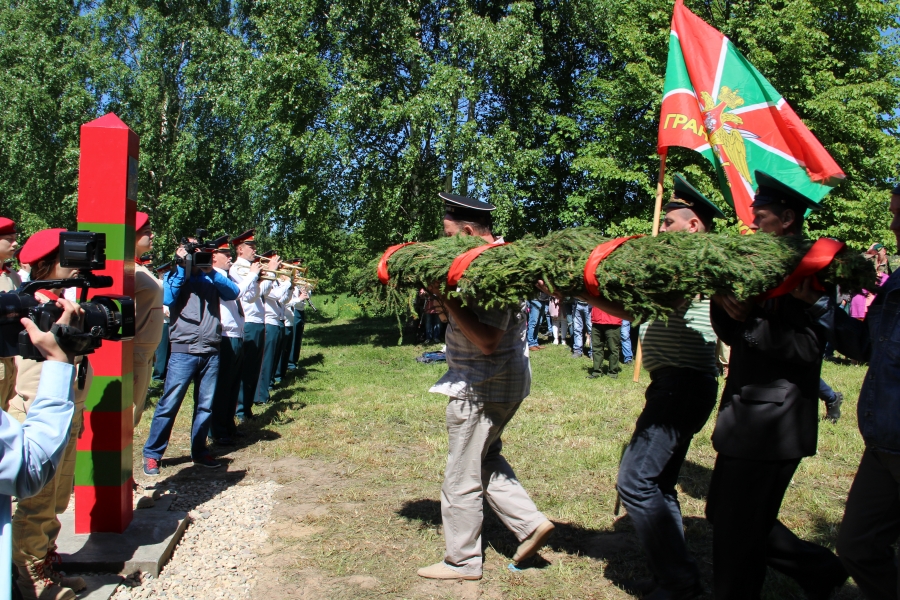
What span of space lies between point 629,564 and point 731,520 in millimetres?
1209

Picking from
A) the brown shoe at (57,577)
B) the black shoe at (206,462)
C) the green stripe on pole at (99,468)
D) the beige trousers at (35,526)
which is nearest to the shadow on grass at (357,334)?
the black shoe at (206,462)

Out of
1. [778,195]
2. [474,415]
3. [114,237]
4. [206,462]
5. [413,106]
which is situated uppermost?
[413,106]

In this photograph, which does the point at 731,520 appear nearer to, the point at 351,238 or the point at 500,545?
the point at 500,545

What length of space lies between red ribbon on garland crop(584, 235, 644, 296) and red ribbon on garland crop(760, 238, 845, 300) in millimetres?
694

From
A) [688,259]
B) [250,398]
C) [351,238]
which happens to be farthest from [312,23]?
[688,259]

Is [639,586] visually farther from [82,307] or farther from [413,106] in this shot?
[413,106]

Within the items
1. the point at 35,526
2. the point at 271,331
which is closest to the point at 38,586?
the point at 35,526

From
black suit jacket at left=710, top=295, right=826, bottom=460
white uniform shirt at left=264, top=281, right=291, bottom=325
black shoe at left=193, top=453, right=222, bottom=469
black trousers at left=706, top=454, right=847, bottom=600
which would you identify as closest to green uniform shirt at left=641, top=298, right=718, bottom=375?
black suit jacket at left=710, top=295, right=826, bottom=460

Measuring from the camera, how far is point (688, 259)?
282 centimetres

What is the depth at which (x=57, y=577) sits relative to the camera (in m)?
3.50

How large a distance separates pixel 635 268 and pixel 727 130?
9.88 ft

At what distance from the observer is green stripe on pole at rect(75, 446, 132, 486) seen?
161 inches

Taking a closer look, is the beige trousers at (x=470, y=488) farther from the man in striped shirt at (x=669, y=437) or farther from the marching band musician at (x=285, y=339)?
the marching band musician at (x=285, y=339)

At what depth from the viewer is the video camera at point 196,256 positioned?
5.90 meters
